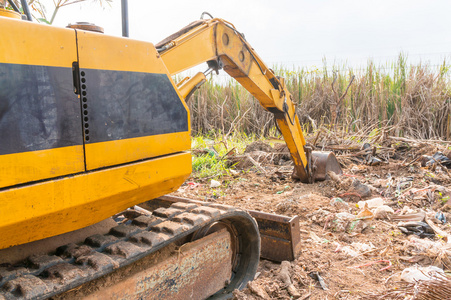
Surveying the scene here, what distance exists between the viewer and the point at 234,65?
3.52 meters

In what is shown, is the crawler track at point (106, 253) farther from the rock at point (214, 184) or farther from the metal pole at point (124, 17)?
the rock at point (214, 184)

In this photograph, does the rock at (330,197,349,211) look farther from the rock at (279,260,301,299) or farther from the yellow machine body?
the yellow machine body

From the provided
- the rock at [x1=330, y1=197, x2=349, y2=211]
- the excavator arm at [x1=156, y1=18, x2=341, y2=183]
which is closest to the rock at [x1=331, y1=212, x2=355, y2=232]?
the rock at [x1=330, y1=197, x2=349, y2=211]

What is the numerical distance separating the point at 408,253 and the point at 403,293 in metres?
1.27

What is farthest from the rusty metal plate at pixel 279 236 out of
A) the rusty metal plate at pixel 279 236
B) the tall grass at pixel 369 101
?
the tall grass at pixel 369 101

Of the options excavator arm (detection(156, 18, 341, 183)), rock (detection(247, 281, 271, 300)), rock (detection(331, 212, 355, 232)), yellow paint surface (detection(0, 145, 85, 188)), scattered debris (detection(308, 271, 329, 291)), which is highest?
excavator arm (detection(156, 18, 341, 183))

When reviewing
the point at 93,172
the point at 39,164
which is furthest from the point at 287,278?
the point at 39,164

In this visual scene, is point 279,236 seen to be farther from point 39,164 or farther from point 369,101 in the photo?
point 369,101

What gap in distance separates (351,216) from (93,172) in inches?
119

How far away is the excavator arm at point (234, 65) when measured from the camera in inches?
107

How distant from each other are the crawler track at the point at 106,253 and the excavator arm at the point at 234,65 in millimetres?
976

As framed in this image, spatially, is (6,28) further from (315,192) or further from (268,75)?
(315,192)

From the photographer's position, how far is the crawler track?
1480 mm

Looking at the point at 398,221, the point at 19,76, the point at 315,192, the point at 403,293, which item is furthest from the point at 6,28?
the point at 315,192
